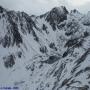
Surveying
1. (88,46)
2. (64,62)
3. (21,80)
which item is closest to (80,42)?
(88,46)

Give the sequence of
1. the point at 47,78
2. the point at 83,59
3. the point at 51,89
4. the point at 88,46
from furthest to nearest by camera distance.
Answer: the point at 88,46, the point at 47,78, the point at 83,59, the point at 51,89

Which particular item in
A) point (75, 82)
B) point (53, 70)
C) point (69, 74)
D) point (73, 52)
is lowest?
point (75, 82)

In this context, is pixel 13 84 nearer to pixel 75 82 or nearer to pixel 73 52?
pixel 73 52

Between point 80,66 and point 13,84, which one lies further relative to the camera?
point 13,84

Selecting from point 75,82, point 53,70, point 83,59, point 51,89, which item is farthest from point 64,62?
point 75,82

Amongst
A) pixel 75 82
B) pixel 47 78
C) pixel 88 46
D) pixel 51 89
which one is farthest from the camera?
pixel 88 46

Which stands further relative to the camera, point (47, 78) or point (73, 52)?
point (73, 52)

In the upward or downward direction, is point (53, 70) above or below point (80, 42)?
below

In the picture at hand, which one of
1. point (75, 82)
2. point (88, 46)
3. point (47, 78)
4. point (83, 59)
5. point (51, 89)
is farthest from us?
point (88, 46)

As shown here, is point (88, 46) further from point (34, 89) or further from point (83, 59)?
point (34, 89)
